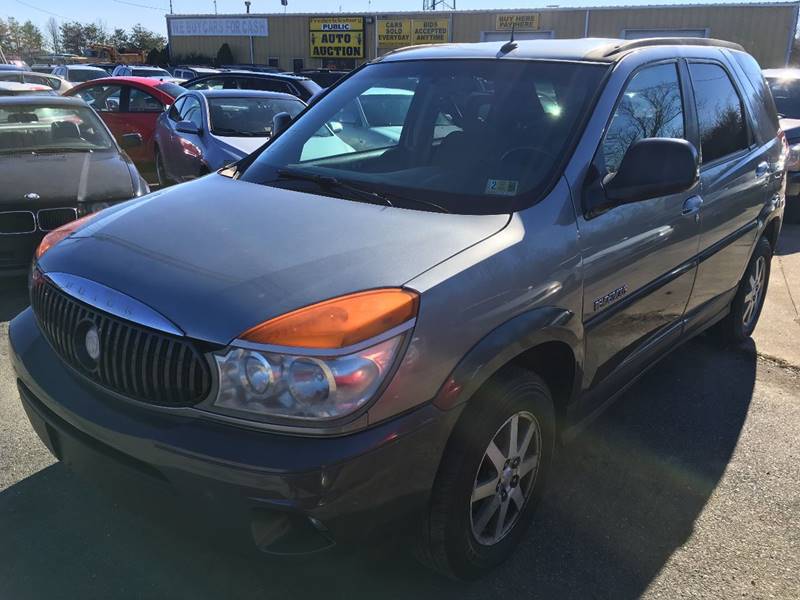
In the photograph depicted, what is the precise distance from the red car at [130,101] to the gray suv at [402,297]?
7909mm

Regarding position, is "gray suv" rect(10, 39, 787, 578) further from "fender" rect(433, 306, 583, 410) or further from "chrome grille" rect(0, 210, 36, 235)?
"chrome grille" rect(0, 210, 36, 235)

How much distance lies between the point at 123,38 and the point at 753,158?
293 feet

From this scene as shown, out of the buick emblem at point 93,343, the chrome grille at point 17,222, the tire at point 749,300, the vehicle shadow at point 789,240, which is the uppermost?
the buick emblem at point 93,343

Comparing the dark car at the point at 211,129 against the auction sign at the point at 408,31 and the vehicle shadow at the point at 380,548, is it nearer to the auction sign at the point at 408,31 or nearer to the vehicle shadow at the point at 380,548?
the vehicle shadow at the point at 380,548

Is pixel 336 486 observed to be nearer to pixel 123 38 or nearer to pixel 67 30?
pixel 123 38

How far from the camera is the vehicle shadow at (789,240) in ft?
25.1

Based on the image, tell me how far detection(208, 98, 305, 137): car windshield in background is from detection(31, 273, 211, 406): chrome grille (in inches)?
241

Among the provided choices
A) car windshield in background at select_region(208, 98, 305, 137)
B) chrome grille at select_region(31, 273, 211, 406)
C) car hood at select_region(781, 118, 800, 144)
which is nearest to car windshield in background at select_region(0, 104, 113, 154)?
car windshield in background at select_region(208, 98, 305, 137)

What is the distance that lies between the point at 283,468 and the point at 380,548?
19.2 inches

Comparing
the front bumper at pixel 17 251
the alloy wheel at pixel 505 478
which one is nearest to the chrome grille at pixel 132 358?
the alloy wheel at pixel 505 478

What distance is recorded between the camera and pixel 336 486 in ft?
6.00

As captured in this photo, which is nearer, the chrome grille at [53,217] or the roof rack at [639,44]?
the roof rack at [639,44]

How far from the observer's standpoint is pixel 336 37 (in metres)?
38.8

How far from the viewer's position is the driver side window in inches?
113
